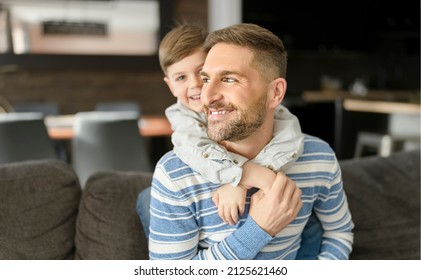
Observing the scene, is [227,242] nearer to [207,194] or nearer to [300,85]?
[207,194]

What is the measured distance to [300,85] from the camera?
16.9ft

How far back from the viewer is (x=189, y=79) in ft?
2.51

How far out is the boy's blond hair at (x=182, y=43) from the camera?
0.76 meters

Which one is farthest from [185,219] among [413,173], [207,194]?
[413,173]

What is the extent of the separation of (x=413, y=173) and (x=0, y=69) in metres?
3.67

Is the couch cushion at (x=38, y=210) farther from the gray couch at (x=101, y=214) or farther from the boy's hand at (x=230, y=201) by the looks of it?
the boy's hand at (x=230, y=201)

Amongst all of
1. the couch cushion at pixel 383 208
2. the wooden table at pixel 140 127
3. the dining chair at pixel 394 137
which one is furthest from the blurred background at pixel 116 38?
the couch cushion at pixel 383 208

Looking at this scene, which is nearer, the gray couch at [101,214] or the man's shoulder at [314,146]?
the man's shoulder at [314,146]

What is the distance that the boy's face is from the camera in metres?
0.76

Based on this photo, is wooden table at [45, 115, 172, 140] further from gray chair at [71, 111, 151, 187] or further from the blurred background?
the blurred background

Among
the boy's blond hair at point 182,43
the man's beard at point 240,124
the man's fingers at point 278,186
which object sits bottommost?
the man's fingers at point 278,186

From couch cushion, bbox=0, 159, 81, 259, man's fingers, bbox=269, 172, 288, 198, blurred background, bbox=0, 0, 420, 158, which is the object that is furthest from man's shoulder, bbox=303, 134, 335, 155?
blurred background, bbox=0, 0, 420, 158

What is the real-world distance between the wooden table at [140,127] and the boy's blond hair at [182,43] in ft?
4.49

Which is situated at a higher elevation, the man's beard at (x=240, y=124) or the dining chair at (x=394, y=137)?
the man's beard at (x=240, y=124)
